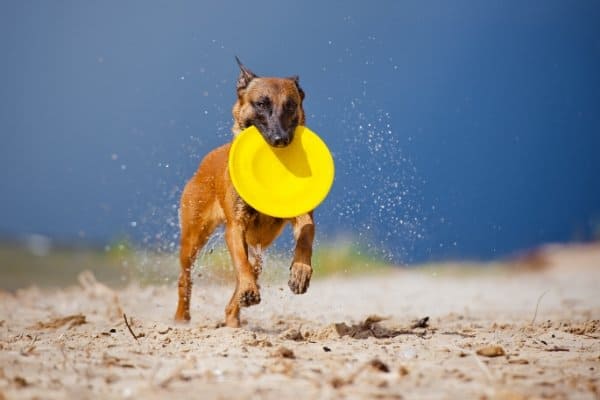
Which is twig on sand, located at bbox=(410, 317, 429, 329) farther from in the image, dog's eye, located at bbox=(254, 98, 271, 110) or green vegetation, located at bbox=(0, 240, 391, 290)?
dog's eye, located at bbox=(254, 98, 271, 110)

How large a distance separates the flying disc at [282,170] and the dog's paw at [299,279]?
0.46 metres

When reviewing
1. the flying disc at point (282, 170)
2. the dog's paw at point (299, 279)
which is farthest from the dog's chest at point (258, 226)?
the dog's paw at point (299, 279)

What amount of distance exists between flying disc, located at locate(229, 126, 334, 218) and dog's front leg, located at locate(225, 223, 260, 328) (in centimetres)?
36

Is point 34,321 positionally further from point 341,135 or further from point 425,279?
point 425,279

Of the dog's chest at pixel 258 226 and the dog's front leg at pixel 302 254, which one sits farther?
the dog's chest at pixel 258 226

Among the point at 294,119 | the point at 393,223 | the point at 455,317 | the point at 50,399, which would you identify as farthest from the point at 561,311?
the point at 50,399

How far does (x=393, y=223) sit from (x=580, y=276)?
719 cm

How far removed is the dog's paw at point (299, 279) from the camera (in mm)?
4957

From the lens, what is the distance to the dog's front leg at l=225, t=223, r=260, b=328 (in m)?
4.96

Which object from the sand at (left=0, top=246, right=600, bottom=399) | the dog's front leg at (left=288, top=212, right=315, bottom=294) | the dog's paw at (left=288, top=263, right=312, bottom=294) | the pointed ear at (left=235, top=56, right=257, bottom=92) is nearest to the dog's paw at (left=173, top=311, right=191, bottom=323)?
the sand at (left=0, top=246, right=600, bottom=399)

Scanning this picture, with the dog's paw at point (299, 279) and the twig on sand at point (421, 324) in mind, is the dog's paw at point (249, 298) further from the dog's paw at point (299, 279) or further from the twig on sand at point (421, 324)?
the twig on sand at point (421, 324)

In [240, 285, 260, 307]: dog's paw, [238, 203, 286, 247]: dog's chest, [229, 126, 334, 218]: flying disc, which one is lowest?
[240, 285, 260, 307]: dog's paw

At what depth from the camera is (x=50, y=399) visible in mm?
3137

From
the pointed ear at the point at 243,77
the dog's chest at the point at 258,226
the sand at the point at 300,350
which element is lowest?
the sand at the point at 300,350
